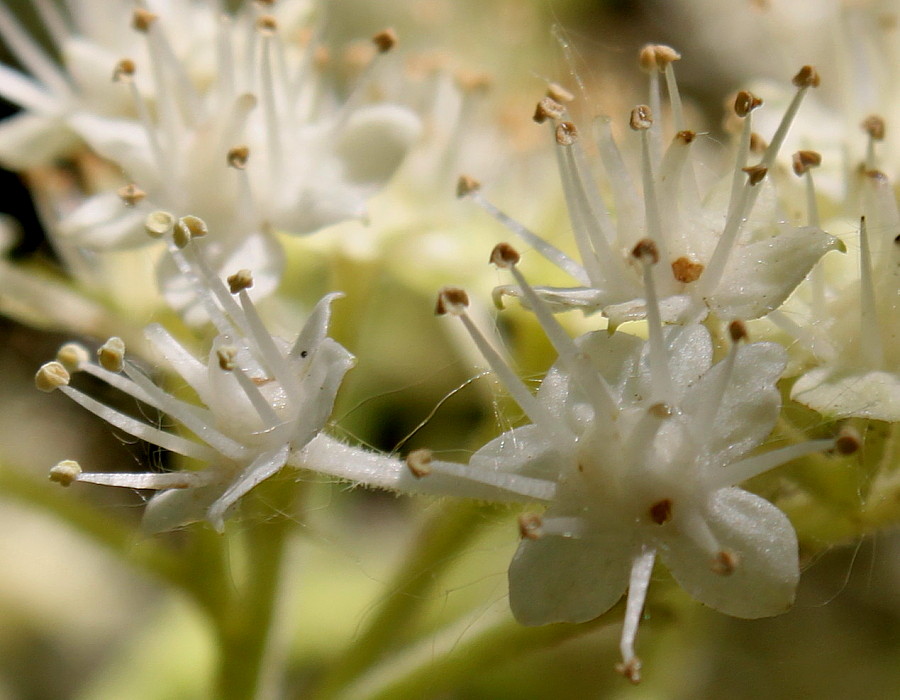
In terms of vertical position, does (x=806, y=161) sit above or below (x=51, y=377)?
above

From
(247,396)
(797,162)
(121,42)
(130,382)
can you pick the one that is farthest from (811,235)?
(121,42)

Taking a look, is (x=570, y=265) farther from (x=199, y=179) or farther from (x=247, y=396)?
(x=199, y=179)

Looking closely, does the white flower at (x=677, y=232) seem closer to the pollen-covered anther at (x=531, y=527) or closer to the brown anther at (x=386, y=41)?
the pollen-covered anther at (x=531, y=527)

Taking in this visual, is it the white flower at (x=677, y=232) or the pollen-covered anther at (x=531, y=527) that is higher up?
the white flower at (x=677, y=232)

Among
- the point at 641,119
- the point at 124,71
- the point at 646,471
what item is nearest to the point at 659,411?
the point at 646,471

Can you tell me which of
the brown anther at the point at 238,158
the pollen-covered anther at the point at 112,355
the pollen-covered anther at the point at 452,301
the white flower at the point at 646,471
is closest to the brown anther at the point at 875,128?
the white flower at the point at 646,471

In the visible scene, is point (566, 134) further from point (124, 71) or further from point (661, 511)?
point (124, 71)

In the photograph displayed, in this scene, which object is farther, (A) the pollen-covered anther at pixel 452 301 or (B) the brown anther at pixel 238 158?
(B) the brown anther at pixel 238 158
